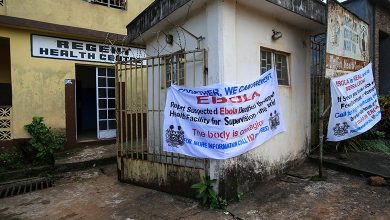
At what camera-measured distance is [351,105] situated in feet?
19.1

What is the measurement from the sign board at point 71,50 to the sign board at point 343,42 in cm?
441

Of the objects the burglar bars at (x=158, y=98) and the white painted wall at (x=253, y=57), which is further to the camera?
the burglar bars at (x=158, y=98)

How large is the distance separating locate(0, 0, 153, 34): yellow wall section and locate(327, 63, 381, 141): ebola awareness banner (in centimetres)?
644

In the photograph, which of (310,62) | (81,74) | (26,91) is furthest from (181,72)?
(81,74)

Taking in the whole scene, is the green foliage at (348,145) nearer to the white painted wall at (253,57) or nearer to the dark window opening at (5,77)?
the white painted wall at (253,57)

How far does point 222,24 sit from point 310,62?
3.12 metres

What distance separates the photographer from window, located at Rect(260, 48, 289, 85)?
5.54m

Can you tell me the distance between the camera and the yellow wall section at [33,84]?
7328 millimetres

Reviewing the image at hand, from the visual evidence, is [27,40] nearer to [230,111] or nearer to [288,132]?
[230,111]

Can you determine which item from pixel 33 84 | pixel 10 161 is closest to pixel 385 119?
pixel 33 84

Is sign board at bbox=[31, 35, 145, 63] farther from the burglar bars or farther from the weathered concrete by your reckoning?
the weathered concrete

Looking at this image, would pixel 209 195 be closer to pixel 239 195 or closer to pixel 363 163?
pixel 239 195

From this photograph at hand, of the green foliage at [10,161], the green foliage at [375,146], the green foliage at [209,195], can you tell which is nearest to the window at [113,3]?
the green foliage at [10,161]

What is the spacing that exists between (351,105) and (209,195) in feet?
11.1
